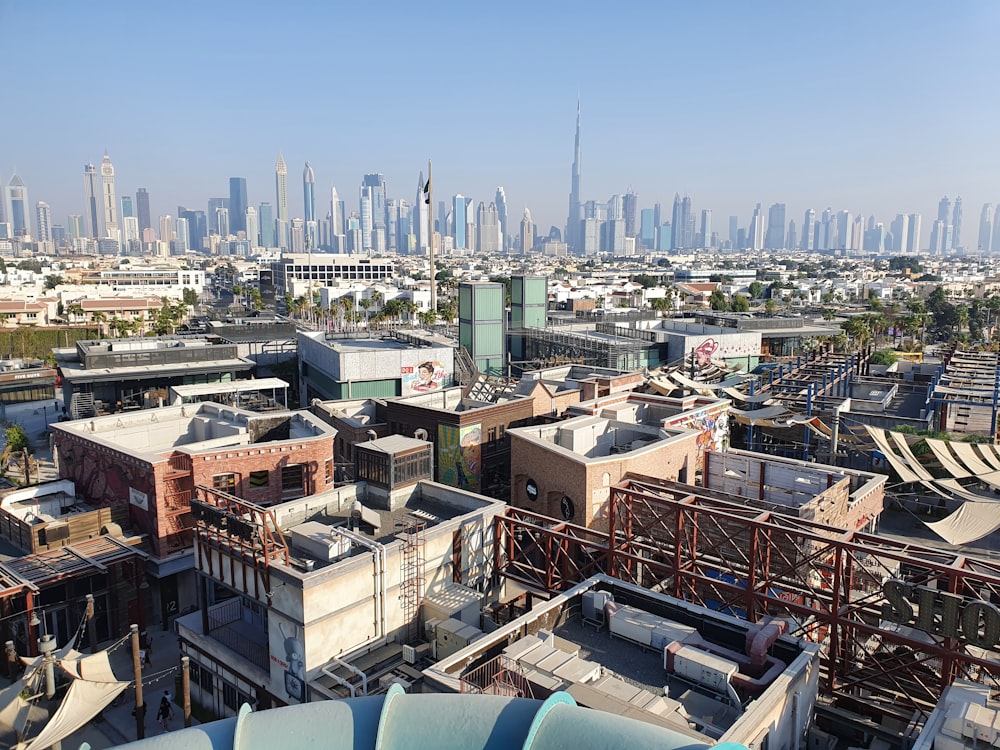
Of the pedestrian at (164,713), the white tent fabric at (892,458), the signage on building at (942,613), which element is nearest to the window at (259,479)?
the pedestrian at (164,713)

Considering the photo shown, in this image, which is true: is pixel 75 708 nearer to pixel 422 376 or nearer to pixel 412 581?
pixel 412 581

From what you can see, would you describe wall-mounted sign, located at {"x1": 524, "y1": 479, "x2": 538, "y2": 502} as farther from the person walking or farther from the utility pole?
the utility pole

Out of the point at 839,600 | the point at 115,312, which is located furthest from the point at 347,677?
the point at 115,312

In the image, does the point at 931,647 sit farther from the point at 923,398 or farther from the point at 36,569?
the point at 923,398

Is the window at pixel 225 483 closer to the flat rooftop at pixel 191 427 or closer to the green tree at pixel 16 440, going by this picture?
the flat rooftop at pixel 191 427

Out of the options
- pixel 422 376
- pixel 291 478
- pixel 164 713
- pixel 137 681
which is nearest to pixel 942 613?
pixel 137 681

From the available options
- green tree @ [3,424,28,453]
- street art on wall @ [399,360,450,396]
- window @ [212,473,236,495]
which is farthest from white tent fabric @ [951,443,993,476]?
green tree @ [3,424,28,453]
